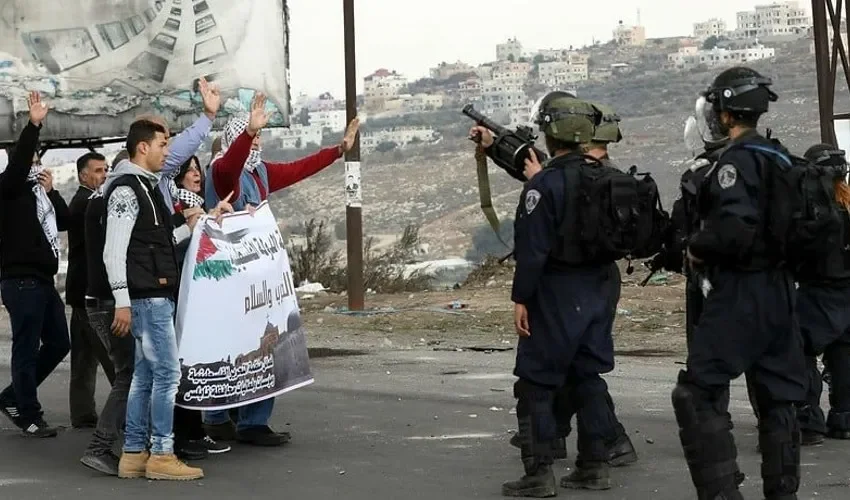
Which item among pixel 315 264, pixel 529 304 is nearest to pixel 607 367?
pixel 529 304

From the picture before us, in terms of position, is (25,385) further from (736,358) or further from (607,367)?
(736,358)

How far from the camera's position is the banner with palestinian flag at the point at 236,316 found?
8414 mm

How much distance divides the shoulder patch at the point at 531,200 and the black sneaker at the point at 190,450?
8.40 feet

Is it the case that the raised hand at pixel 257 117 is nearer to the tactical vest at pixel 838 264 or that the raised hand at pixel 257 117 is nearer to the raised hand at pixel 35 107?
the raised hand at pixel 35 107

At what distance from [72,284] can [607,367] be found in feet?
11.8

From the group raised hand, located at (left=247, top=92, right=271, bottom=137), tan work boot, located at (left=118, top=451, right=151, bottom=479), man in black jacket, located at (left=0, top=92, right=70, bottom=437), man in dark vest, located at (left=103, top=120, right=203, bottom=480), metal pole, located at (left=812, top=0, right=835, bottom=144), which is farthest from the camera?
metal pole, located at (left=812, top=0, right=835, bottom=144)

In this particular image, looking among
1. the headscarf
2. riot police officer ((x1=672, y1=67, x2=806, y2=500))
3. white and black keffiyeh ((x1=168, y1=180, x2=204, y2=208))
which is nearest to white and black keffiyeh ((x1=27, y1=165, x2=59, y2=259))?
white and black keffiyeh ((x1=168, y1=180, x2=204, y2=208))

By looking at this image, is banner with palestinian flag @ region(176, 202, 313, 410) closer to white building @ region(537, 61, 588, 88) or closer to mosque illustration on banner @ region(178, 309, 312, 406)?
mosque illustration on banner @ region(178, 309, 312, 406)

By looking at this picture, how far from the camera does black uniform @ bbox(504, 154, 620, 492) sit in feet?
23.5

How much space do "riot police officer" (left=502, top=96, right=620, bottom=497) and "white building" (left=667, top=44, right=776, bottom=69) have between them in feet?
210

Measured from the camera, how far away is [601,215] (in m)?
7.17

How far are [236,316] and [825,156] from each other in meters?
3.33

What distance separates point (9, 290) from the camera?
936 centimetres

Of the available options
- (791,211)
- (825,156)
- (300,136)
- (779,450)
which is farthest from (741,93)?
(300,136)
